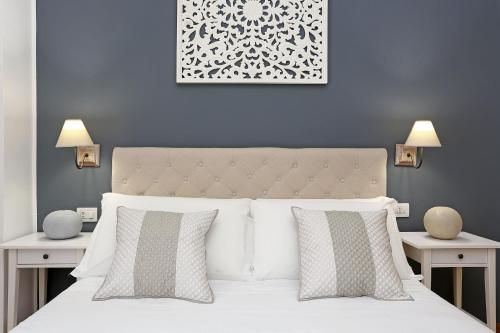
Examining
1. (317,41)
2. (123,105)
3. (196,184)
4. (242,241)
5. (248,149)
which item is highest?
(317,41)

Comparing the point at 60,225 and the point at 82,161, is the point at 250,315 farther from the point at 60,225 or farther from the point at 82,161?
the point at 82,161

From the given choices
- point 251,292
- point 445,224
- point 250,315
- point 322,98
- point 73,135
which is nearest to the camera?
point 250,315

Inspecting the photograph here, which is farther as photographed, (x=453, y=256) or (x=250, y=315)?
(x=453, y=256)

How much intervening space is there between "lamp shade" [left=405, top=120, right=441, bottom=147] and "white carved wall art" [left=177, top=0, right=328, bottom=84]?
2.10 feet

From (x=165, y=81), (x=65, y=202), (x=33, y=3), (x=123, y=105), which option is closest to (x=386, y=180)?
(x=165, y=81)

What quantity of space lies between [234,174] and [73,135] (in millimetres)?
Answer: 992

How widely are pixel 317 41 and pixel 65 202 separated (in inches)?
76.1

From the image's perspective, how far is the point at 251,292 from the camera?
6.25ft

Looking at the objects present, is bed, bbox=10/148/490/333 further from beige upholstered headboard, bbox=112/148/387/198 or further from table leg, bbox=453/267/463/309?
table leg, bbox=453/267/463/309

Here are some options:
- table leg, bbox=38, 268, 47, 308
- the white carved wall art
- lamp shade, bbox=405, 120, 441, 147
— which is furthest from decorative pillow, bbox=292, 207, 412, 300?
table leg, bbox=38, 268, 47, 308

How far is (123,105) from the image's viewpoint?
8.89 feet

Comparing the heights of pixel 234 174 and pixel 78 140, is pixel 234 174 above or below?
below

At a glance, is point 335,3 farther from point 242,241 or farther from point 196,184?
point 242,241

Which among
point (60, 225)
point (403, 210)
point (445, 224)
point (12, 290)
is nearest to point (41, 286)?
point (12, 290)
